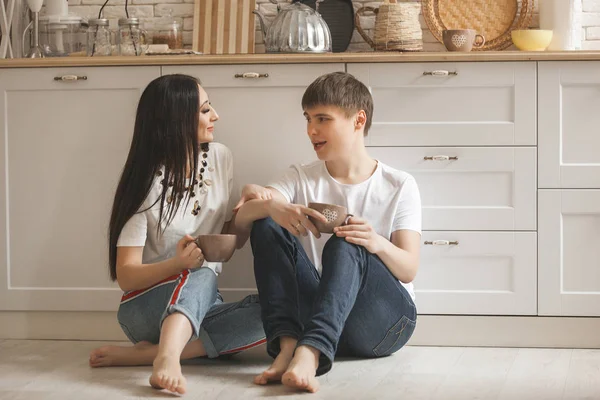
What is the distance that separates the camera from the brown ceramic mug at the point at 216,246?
2.39 meters

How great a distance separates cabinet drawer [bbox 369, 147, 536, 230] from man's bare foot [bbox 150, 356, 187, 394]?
951 mm

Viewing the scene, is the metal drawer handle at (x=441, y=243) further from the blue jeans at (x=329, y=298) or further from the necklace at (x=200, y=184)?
the necklace at (x=200, y=184)

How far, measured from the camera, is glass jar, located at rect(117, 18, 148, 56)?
125 inches

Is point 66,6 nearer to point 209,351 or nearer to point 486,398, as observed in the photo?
point 209,351

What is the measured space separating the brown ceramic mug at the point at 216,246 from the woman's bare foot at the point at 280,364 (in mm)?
272

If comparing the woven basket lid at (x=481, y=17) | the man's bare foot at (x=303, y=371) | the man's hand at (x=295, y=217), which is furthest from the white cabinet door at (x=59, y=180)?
the woven basket lid at (x=481, y=17)

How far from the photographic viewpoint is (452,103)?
110 inches

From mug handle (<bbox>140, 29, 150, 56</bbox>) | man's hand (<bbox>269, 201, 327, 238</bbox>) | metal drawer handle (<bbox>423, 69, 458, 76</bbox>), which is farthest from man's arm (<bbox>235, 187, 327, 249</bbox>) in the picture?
mug handle (<bbox>140, 29, 150, 56</bbox>)

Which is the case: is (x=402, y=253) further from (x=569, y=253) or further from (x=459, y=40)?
(x=459, y=40)

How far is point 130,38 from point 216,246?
44.3 inches

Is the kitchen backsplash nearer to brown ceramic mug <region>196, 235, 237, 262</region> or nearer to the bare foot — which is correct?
A: brown ceramic mug <region>196, 235, 237, 262</region>

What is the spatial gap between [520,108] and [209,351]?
1.18m

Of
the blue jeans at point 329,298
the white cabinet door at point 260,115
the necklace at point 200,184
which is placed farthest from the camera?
the white cabinet door at point 260,115

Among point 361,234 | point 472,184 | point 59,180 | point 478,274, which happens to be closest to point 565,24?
point 472,184
